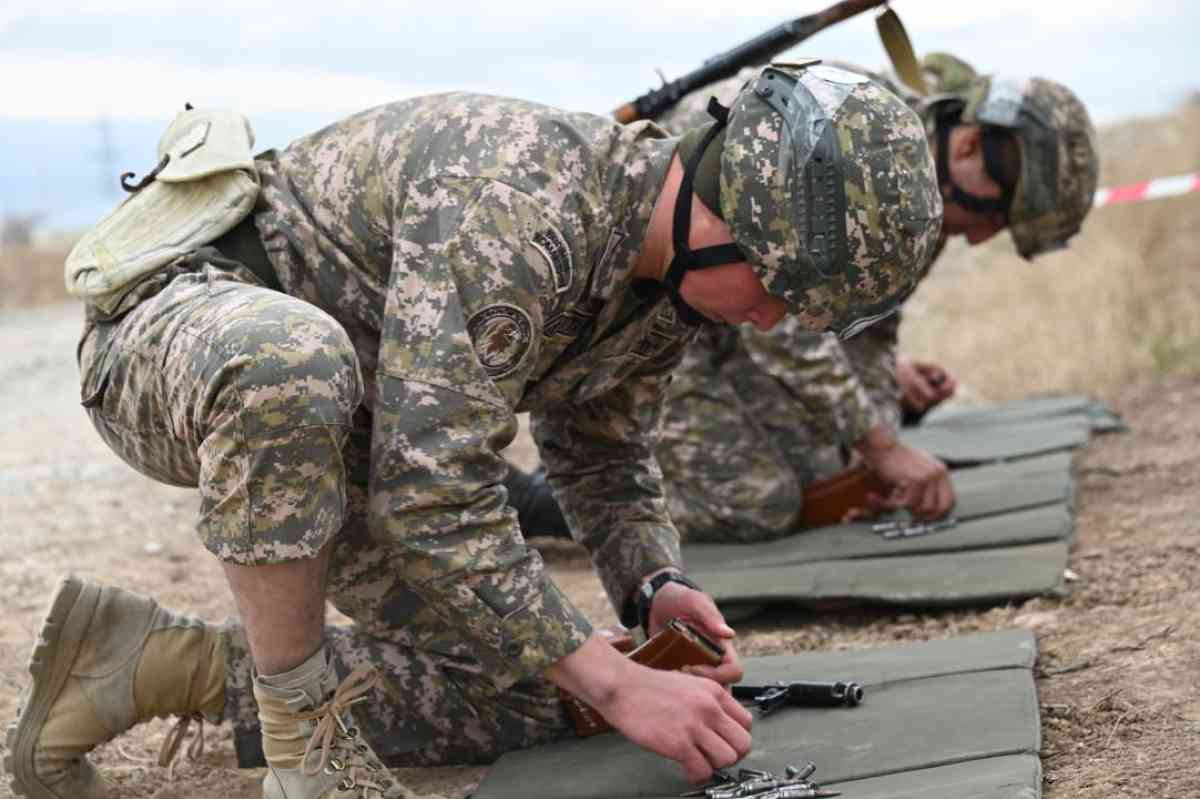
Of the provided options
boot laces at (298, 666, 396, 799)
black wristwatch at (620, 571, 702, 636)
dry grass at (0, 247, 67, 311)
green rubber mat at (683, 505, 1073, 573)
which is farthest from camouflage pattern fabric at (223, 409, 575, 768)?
dry grass at (0, 247, 67, 311)

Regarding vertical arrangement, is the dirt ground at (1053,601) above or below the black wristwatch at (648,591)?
below

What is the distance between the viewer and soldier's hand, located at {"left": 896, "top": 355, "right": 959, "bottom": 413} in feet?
17.9

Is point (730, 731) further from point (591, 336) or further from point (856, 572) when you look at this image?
point (856, 572)

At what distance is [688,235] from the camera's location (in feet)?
8.17

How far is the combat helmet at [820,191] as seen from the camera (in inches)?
94.4

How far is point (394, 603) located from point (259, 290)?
0.72 meters

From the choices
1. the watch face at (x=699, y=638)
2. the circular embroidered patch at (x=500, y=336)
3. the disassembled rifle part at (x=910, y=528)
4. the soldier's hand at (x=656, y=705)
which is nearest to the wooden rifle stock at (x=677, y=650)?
the watch face at (x=699, y=638)

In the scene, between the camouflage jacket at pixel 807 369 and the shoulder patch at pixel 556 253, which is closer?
the shoulder patch at pixel 556 253

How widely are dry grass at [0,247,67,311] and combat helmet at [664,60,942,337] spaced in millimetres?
12206

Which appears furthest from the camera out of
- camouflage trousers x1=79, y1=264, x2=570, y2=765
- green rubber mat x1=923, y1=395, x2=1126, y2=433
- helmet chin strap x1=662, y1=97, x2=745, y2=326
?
green rubber mat x1=923, y1=395, x2=1126, y2=433

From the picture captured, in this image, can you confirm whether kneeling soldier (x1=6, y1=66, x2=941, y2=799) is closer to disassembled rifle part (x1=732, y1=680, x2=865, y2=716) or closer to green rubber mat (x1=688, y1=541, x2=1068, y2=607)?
disassembled rifle part (x1=732, y1=680, x2=865, y2=716)

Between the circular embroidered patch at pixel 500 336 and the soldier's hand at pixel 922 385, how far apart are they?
3.33m

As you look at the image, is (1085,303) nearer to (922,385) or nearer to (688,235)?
(922,385)

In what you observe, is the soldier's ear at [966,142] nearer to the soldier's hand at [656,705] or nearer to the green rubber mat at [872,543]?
the green rubber mat at [872,543]
